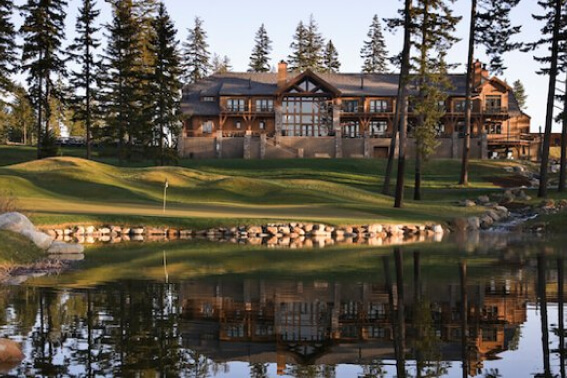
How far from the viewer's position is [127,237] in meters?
29.4

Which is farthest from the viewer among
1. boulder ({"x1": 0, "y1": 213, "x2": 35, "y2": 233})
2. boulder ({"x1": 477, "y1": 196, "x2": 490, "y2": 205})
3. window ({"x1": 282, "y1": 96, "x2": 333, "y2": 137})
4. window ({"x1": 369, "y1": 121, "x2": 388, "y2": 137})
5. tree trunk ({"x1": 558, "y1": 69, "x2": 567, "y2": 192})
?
window ({"x1": 369, "y1": 121, "x2": 388, "y2": 137})

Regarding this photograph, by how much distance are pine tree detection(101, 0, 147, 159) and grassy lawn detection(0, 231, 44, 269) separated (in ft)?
152

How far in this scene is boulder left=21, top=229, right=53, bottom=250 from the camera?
21.5m

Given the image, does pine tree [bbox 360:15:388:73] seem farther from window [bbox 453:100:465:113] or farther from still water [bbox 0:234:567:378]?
still water [bbox 0:234:567:378]

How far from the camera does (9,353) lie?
30.4 feet

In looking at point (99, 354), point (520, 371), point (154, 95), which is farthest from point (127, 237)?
point (154, 95)

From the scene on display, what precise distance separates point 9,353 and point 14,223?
43.5 feet

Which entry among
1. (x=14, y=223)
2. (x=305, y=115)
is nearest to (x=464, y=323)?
(x=14, y=223)

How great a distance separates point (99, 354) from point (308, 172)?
5188 centimetres

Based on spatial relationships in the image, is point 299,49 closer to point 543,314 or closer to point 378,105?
point 378,105

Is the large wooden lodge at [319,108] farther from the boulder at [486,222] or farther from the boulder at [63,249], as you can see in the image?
the boulder at [63,249]

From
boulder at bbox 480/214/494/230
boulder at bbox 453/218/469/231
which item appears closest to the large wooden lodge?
boulder at bbox 480/214/494/230

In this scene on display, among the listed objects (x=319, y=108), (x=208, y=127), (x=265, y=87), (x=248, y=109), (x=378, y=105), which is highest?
(x=265, y=87)

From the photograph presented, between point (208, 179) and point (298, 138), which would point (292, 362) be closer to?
point (208, 179)
